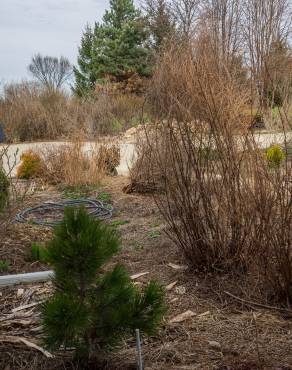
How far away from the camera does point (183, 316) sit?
10.0ft

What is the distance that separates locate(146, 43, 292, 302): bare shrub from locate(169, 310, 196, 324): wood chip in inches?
19.9

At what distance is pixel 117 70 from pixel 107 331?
91.7ft

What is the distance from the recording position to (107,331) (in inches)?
86.8

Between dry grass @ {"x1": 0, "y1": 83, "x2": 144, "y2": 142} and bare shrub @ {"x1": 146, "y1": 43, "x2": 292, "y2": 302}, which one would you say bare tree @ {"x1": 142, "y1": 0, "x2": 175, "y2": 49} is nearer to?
dry grass @ {"x1": 0, "y1": 83, "x2": 144, "y2": 142}

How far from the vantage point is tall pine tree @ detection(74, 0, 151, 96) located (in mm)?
29094

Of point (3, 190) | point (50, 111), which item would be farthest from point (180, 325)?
point (50, 111)

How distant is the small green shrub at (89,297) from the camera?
2.03m

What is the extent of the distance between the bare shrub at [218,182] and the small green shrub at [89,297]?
43.0 inches

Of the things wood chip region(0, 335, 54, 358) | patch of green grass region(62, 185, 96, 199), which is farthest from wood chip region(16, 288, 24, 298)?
patch of green grass region(62, 185, 96, 199)

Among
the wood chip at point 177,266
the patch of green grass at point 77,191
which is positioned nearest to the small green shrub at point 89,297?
the wood chip at point 177,266

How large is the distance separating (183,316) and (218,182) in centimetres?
91

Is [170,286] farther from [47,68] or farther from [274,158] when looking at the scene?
[47,68]

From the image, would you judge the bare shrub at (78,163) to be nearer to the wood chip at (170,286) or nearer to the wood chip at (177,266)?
the wood chip at (177,266)

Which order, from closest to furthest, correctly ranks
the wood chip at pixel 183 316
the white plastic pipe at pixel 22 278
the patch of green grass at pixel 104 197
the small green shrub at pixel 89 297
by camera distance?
the small green shrub at pixel 89 297
the wood chip at pixel 183 316
the white plastic pipe at pixel 22 278
the patch of green grass at pixel 104 197
